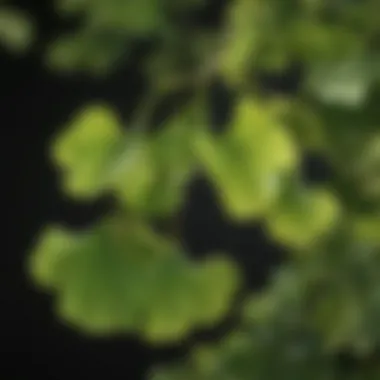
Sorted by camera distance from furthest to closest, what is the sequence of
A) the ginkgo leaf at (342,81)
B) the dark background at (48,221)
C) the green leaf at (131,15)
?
1. the dark background at (48,221)
2. the green leaf at (131,15)
3. the ginkgo leaf at (342,81)

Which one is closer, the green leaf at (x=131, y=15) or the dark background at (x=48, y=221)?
the green leaf at (x=131, y=15)

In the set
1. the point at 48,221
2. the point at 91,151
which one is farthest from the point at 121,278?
the point at 48,221

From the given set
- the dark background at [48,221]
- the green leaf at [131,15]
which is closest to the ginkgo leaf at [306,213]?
the green leaf at [131,15]

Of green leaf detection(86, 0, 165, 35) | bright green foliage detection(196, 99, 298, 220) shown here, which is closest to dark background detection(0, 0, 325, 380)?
green leaf detection(86, 0, 165, 35)

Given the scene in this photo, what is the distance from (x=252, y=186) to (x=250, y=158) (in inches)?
0.6

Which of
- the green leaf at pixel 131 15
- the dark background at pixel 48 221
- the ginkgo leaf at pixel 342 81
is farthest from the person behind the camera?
the dark background at pixel 48 221

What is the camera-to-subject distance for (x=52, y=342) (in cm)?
119

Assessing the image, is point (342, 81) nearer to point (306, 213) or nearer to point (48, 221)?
point (306, 213)

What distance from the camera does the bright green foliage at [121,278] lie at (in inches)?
19.5

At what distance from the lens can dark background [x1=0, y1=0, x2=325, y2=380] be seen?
113 cm

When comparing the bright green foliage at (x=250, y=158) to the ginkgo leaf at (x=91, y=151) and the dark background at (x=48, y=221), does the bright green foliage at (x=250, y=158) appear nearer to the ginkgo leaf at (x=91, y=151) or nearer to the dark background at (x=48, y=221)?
the ginkgo leaf at (x=91, y=151)

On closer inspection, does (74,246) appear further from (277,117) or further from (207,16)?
(207,16)

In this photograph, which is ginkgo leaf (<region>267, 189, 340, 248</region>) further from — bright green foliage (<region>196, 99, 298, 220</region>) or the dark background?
the dark background

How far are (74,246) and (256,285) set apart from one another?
0.69m
